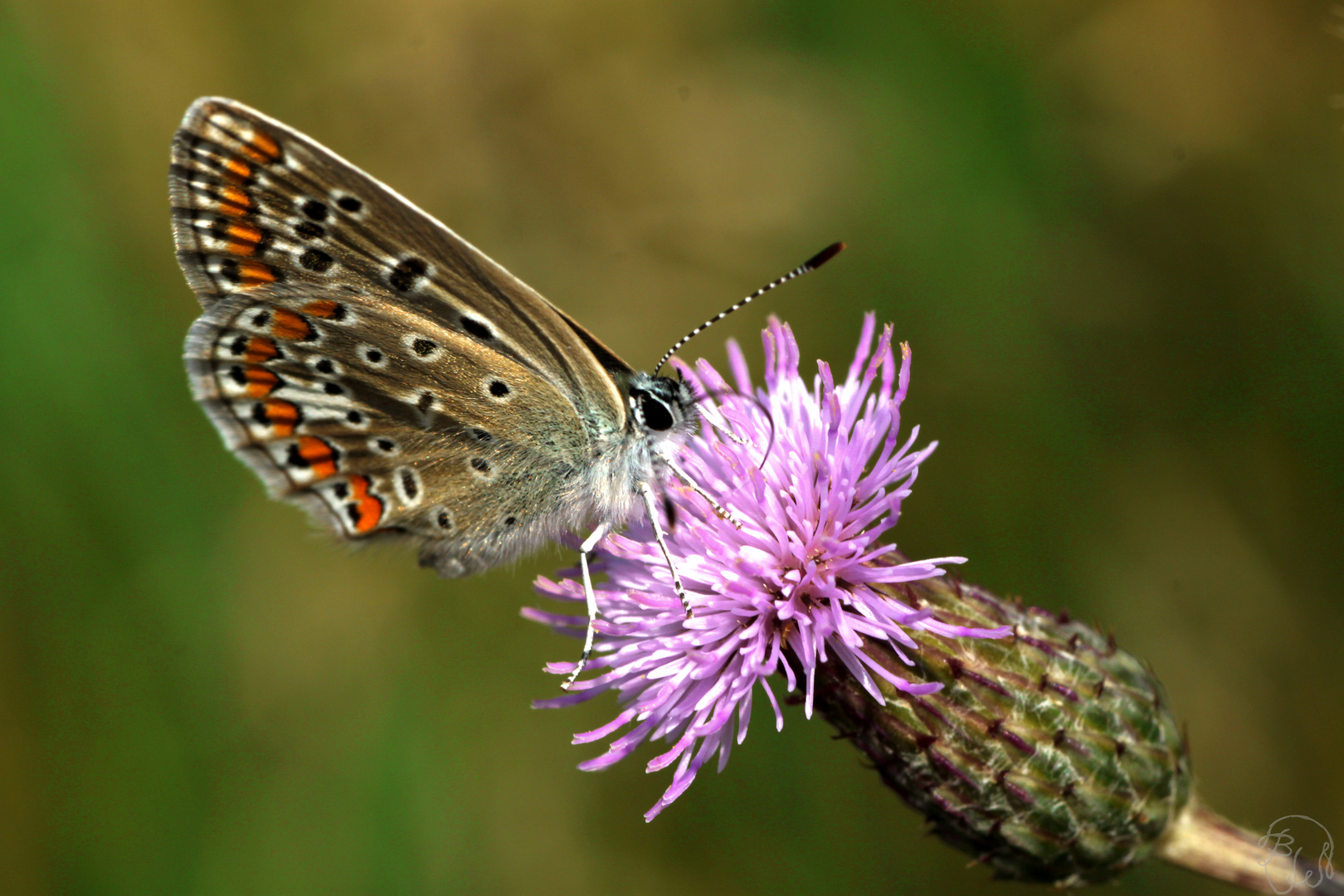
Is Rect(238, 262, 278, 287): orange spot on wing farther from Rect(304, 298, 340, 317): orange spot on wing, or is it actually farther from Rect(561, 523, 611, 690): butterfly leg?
Rect(561, 523, 611, 690): butterfly leg

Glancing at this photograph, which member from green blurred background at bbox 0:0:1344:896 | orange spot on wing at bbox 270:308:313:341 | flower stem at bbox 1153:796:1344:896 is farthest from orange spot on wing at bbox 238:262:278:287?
flower stem at bbox 1153:796:1344:896

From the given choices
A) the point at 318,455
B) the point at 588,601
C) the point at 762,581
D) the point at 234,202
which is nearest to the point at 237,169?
the point at 234,202

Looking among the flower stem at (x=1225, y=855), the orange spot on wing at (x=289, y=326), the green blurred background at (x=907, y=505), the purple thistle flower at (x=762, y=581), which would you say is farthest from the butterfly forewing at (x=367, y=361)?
the flower stem at (x=1225, y=855)

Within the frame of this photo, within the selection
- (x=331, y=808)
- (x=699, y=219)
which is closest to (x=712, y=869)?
(x=331, y=808)

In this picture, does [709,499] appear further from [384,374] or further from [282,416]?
[282,416]

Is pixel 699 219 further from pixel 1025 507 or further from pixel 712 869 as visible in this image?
pixel 712 869

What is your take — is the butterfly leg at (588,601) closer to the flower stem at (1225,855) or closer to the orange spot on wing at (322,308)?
the orange spot on wing at (322,308)
